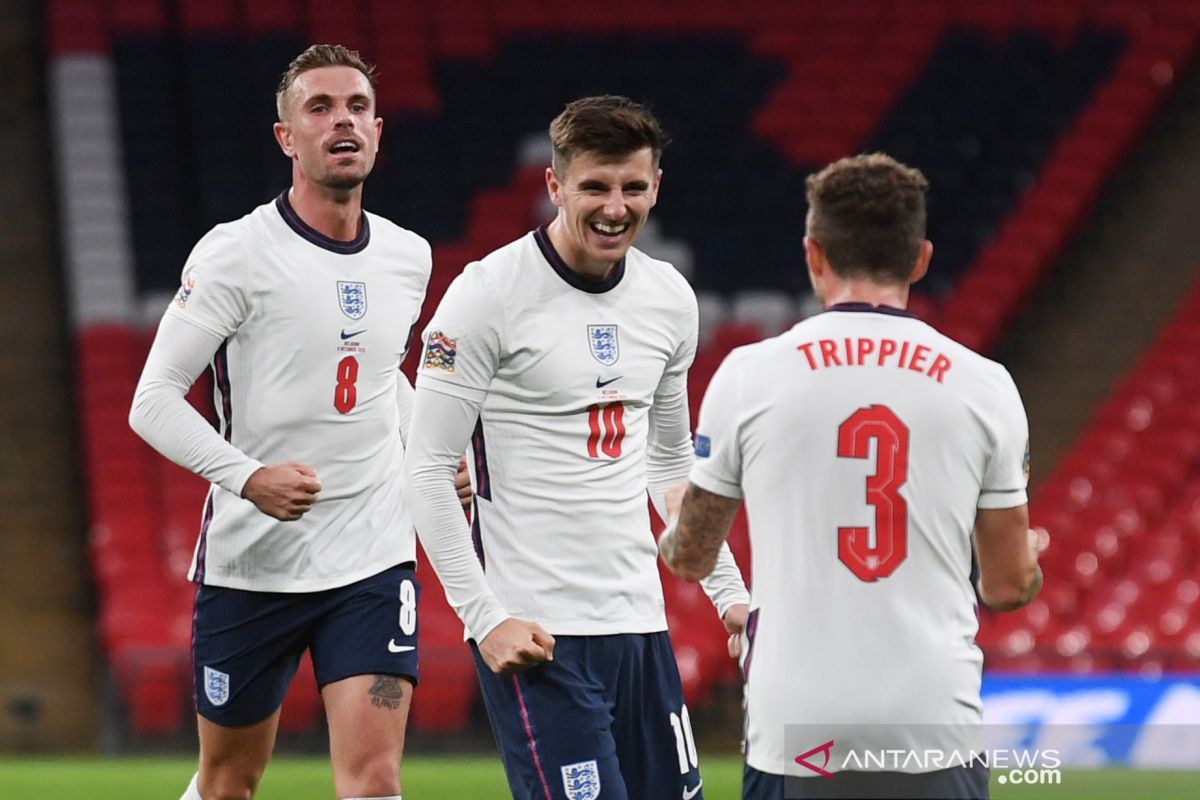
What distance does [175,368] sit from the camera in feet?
14.6

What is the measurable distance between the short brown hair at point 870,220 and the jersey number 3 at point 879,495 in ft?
0.81

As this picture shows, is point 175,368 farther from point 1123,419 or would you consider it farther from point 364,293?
point 1123,419

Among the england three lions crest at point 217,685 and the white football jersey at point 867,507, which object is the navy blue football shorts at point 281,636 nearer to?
the england three lions crest at point 217,685

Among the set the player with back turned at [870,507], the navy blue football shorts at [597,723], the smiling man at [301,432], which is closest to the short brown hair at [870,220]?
the player with back turned at [870,507]

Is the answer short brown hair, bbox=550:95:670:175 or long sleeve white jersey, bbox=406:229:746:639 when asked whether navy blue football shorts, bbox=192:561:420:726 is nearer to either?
long sleeve white jersey, bbox=406:229:746:639

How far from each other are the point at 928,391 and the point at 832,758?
0.60 meters

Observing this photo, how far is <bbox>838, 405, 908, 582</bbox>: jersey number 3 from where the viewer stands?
290 centimetres

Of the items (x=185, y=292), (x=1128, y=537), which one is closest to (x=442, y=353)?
(x=185, y=292)

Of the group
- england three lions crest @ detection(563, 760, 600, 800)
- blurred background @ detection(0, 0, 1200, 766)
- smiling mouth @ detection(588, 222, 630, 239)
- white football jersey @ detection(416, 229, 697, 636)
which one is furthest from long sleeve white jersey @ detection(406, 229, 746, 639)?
blurred background @ detection(0, 0, 1200, 766)

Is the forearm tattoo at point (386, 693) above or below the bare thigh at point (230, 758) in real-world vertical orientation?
above

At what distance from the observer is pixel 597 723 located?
3.76m

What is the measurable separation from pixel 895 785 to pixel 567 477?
1184 mm

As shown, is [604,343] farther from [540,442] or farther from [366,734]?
[366,734]

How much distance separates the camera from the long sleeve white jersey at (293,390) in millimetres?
4555
